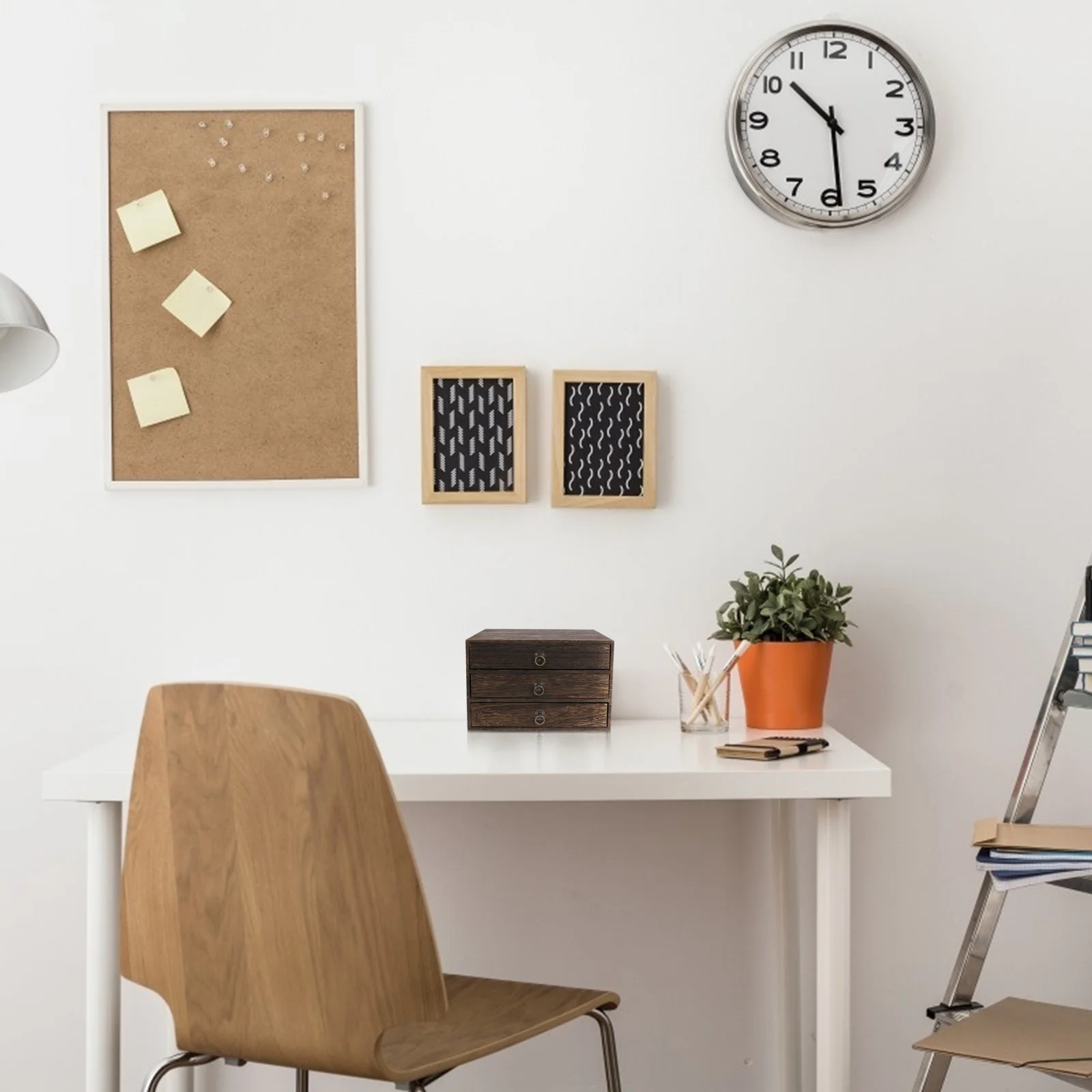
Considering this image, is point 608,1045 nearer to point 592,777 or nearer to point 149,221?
point 592,777

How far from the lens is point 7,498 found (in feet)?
6.97

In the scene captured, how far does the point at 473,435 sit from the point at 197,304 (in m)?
0.50

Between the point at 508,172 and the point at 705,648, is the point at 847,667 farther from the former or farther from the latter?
the point at 508,172

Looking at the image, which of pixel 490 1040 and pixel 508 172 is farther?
pixel 508 172

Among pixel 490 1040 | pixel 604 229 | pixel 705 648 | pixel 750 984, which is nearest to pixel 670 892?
pixel 750 984

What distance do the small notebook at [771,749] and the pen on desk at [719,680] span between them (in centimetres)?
14

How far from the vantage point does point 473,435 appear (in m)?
2.10

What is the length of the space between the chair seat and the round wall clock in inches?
49.3

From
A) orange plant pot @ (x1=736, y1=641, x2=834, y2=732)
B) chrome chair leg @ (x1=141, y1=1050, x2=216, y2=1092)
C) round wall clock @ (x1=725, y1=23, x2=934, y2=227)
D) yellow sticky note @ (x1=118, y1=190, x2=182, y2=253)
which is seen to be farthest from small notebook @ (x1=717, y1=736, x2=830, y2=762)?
yellow sticky note @ (x1=118, y1=190, x2=182, y2=253)

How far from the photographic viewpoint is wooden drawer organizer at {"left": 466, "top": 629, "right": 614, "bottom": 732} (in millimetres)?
1913

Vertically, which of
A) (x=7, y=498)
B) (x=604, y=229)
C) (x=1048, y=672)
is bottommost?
(x=1048, y=672)

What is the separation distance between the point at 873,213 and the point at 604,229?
433 mm

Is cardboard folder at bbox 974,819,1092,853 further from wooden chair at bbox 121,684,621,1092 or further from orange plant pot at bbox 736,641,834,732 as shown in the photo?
wooden chair at bbox 121,684,621,1092

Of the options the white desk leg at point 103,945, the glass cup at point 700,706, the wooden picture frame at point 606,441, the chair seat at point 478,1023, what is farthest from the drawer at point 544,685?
the white desk leg at point 103,945
